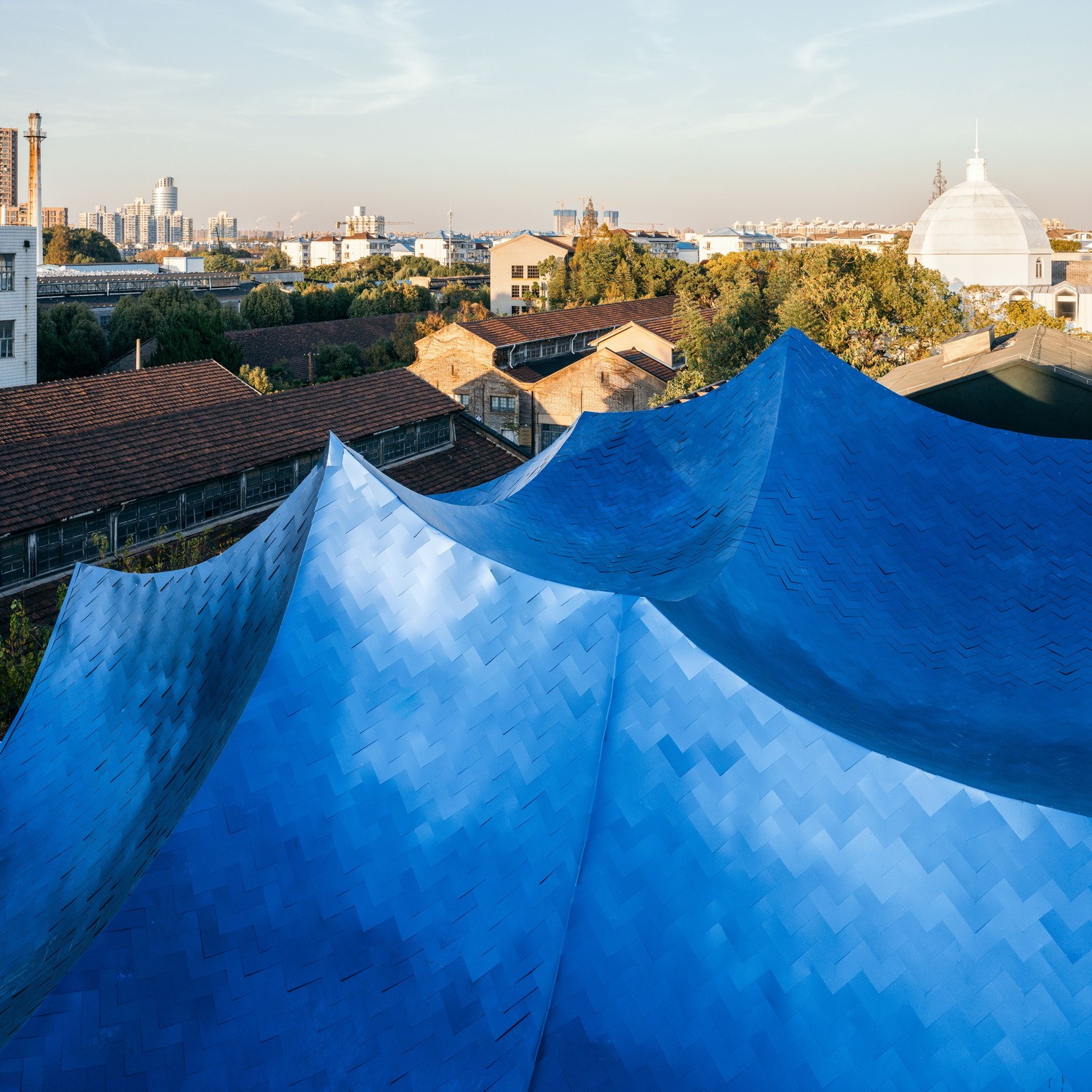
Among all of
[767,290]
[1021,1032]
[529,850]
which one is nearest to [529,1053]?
[529,850]

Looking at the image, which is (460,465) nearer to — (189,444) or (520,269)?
(189,444)

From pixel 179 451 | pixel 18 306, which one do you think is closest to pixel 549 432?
pixel 18 306

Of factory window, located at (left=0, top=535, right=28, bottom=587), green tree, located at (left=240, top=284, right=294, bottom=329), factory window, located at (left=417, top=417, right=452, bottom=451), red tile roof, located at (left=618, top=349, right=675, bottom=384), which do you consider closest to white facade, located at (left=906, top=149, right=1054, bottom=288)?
red tile roof, located at (left=618, top=349, right=675, bottom=384)

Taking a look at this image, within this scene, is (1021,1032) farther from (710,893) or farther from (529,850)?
(529,850)

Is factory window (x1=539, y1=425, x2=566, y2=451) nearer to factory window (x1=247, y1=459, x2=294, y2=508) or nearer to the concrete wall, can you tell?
factory window (x1=247, y1=459, x2=294, y2=508)

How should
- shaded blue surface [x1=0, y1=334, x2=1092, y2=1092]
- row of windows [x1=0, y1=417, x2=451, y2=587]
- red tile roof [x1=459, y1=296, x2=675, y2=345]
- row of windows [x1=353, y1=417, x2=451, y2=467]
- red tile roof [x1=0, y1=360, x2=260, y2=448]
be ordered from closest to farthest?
shaded blue surface [x1=0, y1=334, x2=1092, y2=1092]
row of windows [x1=0, y1=417, x2=451, y2=587]
red tile roof [x1=0, y1=360, x2=260, y2=448]
row of windows [x1=353, y1=417, x2=451, y2=467]
red tile roof [x1=459, y1=296, x2=675, y2=345]
